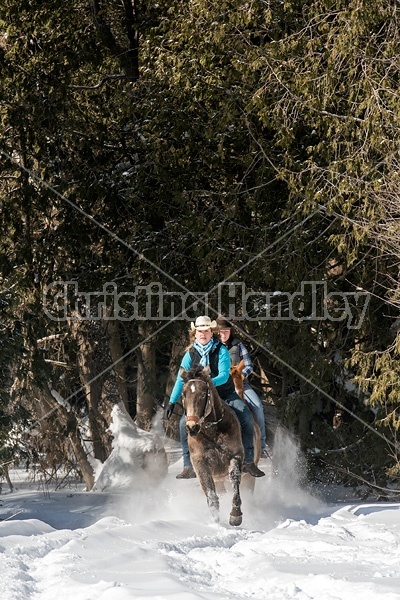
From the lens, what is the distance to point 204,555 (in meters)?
8.14

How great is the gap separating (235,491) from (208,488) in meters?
0.32

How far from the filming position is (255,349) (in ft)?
54.7

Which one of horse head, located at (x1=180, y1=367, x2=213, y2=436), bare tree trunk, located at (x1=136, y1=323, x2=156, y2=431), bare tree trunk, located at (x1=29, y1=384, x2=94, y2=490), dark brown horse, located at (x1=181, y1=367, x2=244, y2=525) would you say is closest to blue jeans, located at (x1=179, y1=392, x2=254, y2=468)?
dark brown horse, located at (x1=181, y1=367, x2=244, y2=525)

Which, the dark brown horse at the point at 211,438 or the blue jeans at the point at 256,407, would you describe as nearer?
the dark brown horse at the point at 211,438

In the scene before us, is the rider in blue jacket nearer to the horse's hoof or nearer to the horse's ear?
the horse's ear

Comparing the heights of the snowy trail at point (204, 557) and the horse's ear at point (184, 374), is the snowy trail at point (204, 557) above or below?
below

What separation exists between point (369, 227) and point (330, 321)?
9.12ft

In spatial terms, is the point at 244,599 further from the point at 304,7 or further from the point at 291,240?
the point at 304,7

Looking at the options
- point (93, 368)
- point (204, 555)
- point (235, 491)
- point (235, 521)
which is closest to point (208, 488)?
point (235, 491)

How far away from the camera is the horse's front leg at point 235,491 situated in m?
10.9

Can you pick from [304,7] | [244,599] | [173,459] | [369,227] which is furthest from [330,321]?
[244,599]

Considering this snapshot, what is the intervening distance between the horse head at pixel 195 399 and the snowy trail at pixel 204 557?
113 cm

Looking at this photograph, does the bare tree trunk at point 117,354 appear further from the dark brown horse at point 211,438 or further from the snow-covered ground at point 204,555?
the dark brown horse at point 211,438

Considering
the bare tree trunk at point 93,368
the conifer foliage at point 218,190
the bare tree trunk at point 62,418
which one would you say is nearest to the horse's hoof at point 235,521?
the conifer foliage at point 218,190
